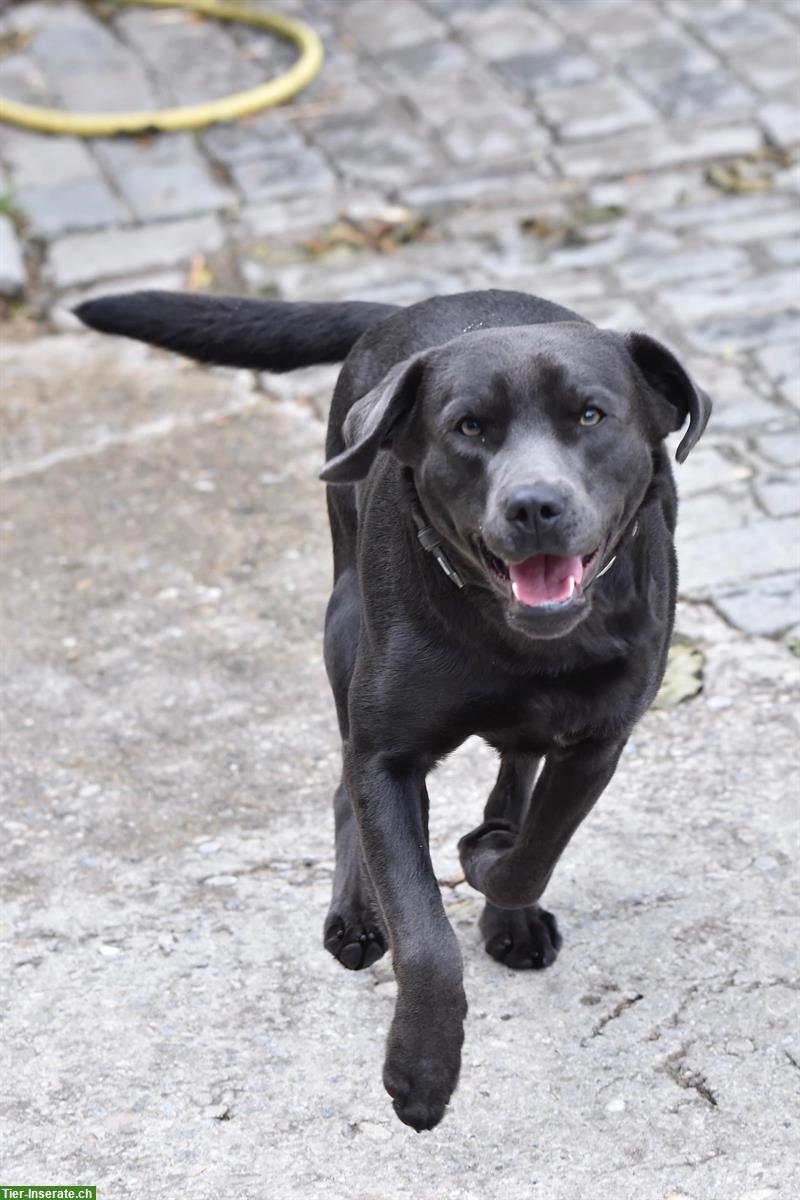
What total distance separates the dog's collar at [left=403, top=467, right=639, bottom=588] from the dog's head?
0.02 meters

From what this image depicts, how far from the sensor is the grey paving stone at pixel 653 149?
6.67 metres

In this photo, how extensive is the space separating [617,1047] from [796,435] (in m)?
2.32

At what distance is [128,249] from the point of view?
6426 mm

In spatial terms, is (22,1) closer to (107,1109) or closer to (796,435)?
(796,435)

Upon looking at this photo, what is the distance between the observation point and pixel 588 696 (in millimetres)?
2820

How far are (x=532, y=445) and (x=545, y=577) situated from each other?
20 centimetres

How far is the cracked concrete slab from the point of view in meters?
2.88

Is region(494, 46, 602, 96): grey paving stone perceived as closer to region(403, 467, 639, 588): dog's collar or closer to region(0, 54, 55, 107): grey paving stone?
region(0, 54, 55, 107): grey paving stone

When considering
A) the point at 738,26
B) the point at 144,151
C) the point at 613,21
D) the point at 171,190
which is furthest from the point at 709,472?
the point at 613,21

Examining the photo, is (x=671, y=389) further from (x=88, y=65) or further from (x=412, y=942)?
(x=88, y=65)

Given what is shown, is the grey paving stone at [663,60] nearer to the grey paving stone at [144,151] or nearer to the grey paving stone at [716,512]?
the grey paving stone at [144,151]

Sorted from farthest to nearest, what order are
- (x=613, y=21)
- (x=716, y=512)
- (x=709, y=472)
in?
(x=613, y=21) → (x=709, y=472) → (x=716, y=512)

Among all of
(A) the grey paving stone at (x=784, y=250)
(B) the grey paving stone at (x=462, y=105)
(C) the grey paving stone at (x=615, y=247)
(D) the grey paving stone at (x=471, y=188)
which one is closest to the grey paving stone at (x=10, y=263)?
(D) the grey paving stone at (x=471, y=188)

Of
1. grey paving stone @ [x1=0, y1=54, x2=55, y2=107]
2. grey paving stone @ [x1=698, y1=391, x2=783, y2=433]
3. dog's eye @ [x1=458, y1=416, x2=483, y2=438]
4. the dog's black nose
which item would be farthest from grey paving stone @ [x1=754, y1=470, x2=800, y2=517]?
grey paving stone @ [x1=0, y1=54, x2=55, y2=107]
